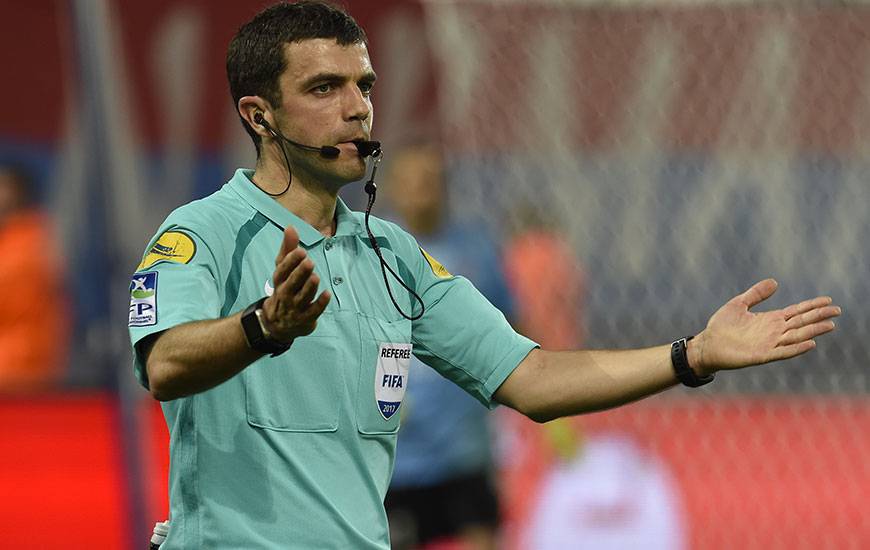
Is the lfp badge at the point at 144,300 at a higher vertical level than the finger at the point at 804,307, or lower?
higher

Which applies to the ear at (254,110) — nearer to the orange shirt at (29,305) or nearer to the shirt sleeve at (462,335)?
the shirt sleeve at (462,335)

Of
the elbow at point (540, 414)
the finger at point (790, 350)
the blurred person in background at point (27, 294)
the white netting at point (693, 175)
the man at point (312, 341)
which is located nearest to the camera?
the man at point (312, 341)

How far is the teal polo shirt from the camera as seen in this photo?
2.84 meters

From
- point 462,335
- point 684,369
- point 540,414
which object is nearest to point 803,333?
point 684,369

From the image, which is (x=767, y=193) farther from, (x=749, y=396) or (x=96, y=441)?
(x=96, y=441)

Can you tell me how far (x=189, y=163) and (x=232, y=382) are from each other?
11.2ft

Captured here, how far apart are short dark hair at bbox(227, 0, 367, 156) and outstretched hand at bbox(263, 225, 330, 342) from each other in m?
0.67

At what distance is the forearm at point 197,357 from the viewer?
2.58m

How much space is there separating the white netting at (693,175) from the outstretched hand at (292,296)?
13.5 ft

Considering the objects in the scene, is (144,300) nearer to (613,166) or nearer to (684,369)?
(684,369)

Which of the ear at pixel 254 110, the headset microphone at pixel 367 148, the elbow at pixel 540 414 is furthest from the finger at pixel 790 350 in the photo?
the ear at pixel 254 110

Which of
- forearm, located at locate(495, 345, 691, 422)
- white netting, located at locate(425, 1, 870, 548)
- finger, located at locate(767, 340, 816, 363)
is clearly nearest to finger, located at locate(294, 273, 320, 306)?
forearm, located at locate(495, 345, 691, 422)

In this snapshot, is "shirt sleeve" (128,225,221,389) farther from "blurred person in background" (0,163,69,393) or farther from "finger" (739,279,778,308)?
"blurred person in background" (0,163,69,393)

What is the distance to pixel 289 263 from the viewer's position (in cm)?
249
